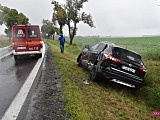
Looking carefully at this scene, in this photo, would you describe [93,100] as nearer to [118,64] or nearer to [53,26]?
[118,64]

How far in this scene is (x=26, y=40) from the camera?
16.0 metres

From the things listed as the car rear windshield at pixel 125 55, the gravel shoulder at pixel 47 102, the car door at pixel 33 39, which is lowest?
the gravel shoulder at pixel 47 102

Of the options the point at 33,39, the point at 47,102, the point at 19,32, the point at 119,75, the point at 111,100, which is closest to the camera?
the point at 47,102

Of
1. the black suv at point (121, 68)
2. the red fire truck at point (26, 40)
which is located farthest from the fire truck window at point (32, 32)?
the black suv at point (121, 68)

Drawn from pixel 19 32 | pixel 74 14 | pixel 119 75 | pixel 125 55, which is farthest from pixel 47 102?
pixel 74 14

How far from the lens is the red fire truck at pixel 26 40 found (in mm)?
15609

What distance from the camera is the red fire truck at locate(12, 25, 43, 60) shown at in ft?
51.2

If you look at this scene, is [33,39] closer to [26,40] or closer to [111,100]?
[26,40]

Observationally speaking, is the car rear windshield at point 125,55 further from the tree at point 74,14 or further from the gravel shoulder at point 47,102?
the tree at point 74,14

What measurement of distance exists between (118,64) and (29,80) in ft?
10.3

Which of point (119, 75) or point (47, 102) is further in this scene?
point (119, 75)

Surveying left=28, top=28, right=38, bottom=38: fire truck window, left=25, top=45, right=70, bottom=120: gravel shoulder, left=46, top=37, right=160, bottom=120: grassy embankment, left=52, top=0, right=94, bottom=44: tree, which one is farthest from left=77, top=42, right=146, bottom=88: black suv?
left=52, top=0, right=94, bottom=44: tree


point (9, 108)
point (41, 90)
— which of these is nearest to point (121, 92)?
point (41, 90)

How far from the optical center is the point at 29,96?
21.5 feet
